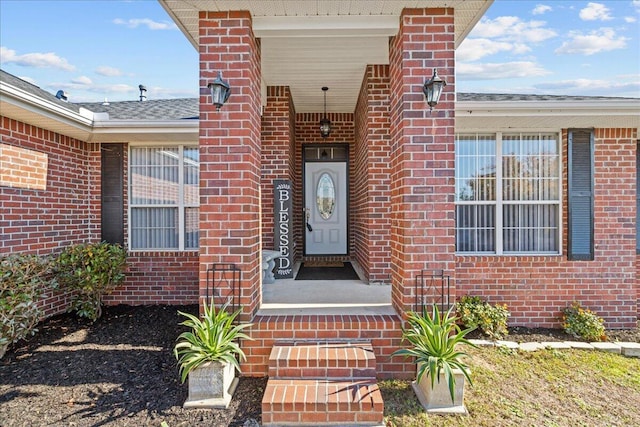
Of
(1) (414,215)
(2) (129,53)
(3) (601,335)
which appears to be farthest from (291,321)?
(2) (129,53)

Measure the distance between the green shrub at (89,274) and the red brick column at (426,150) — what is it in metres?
4.10

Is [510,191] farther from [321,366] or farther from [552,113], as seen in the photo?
[321,366]

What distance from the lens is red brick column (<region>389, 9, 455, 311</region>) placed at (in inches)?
129

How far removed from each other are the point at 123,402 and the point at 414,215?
3012 millimetres

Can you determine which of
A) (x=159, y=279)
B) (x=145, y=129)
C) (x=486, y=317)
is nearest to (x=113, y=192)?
(x=145, y=129)

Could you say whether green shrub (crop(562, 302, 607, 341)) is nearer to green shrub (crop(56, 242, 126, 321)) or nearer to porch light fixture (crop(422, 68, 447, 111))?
porch light fixture (crop(422, 68, 447, 111))

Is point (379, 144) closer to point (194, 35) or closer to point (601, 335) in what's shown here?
point (194, 35)

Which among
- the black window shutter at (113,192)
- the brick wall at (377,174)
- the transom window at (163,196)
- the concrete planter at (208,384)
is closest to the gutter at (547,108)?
the brick wall at (377,174)

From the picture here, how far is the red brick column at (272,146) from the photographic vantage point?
19.4 feet

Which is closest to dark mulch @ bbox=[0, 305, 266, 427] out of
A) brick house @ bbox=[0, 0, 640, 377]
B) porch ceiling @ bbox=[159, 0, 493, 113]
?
brick house @ bbox=[0, 0, 640, 377]

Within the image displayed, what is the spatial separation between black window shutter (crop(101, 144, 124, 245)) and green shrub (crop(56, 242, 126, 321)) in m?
0.50

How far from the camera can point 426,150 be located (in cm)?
329

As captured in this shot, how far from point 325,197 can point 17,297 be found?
5.31 meters

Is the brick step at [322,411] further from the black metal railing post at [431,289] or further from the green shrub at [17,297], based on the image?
the green shrub at [17,297]
